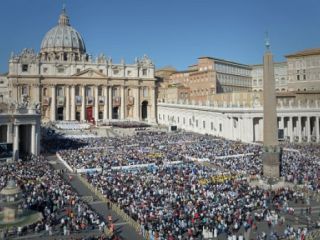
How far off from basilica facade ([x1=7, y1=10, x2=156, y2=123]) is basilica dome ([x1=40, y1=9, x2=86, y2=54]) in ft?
56.9

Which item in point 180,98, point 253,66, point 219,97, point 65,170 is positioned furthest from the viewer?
point 253,66

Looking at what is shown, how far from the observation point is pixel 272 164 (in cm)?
2636

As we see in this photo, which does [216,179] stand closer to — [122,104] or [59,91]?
[59,91]

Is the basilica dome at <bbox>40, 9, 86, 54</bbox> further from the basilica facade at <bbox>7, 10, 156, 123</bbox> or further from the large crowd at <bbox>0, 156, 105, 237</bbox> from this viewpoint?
the large crowd at <bbox>0, 156, 105, 237</bbox>

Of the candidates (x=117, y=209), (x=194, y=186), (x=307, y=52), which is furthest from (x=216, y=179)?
(x=307, y=52)

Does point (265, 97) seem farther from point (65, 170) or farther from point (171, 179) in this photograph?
point (65, 170)

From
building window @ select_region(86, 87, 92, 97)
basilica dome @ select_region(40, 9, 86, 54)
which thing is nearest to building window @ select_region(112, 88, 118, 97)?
building window @ select_region(86, 87, 92, 97)

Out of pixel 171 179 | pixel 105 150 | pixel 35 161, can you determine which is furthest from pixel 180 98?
pixel 171 179

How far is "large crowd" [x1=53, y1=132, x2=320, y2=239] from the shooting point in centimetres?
1800

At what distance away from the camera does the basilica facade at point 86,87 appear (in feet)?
236

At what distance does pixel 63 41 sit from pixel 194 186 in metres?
79.1

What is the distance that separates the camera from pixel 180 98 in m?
80.4

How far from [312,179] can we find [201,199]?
8.75 meters

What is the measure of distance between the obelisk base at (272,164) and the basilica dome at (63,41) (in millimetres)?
76007
